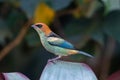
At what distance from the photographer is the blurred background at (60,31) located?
1006 mm

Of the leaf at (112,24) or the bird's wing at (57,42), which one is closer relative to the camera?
the bird's wing at (57,42)

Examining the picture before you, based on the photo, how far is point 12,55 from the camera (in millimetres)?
1260

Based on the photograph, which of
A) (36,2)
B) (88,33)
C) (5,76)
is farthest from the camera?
(88,33)

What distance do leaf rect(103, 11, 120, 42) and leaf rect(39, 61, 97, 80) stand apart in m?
0.59

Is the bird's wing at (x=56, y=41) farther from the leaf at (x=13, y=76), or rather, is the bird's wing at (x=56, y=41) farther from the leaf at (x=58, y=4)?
the leaf at (x=58, y=4)

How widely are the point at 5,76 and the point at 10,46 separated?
786 mm

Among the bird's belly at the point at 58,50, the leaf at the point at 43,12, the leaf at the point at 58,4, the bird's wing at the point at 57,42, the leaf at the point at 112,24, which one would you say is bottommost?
the leaf at the point at 112,24

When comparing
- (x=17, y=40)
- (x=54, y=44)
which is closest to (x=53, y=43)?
(x=54, y=44)

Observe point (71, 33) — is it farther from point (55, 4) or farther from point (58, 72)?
point (58, 72)

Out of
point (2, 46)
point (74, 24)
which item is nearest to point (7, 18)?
point (2, 46)

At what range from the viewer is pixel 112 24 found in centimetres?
100

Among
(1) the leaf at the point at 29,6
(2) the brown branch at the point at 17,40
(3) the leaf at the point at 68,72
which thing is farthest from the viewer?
(2) the brown branch at the point at 17,40

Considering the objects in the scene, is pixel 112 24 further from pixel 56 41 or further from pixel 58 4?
pixel 56 41

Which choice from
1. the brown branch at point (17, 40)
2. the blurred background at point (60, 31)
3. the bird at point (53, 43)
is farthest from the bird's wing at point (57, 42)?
the brown branch at point (17, 40)
